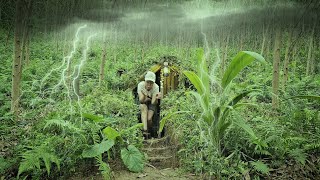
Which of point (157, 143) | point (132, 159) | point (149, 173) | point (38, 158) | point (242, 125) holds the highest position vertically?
point (242, 125)

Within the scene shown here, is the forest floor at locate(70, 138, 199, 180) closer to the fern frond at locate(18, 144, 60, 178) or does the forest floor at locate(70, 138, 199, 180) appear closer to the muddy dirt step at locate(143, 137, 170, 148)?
the fern frond at locate(18, 144, 60, 178)

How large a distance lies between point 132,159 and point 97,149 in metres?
0.42

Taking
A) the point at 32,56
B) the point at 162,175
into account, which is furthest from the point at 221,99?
the point at 32,56

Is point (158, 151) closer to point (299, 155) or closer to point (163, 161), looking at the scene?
point (163, 161)

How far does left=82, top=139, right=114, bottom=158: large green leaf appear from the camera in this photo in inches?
138

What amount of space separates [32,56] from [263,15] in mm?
19114

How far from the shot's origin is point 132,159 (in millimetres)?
3633

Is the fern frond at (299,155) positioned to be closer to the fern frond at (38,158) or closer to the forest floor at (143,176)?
the forest floor at (143,176)

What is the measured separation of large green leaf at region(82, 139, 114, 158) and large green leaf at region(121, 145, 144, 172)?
20cm

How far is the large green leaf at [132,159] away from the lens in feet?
11.7

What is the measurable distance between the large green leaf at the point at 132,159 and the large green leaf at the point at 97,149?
202 millimetres

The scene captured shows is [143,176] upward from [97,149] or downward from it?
downward

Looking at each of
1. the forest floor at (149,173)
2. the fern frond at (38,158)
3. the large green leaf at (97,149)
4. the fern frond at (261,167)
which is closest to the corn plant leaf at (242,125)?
the fern frond at (261,167)

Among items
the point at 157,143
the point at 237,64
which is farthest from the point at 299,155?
the point at 157,143
